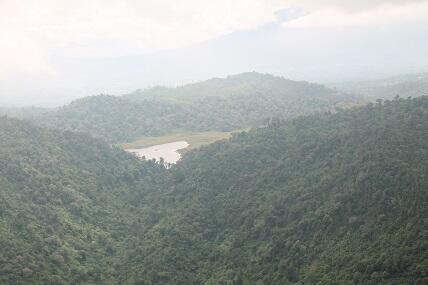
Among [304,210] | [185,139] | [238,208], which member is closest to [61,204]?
[238,208]

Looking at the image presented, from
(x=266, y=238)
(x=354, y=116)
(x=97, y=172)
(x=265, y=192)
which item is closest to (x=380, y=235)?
(x=266, y=238)

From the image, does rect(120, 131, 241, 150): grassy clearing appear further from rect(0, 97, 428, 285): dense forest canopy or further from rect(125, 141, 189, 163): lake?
rect(0, 97, 428, 285): dense forest canopy

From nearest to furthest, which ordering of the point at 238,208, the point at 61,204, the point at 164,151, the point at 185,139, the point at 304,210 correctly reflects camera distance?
the point at 304,210 → the point at 238,208 → the point at 61,204 → the point at 164,151 → the point at 185,139

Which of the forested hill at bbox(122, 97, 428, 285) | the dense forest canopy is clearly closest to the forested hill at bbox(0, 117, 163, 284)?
the dense forest canopy

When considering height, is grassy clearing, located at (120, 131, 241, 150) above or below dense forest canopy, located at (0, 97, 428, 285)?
above

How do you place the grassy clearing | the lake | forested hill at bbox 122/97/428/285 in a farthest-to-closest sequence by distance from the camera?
the grassy clearing < the lake < forested hill at bbox 122/97/428/285

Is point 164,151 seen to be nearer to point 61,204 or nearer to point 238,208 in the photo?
point 61,204
